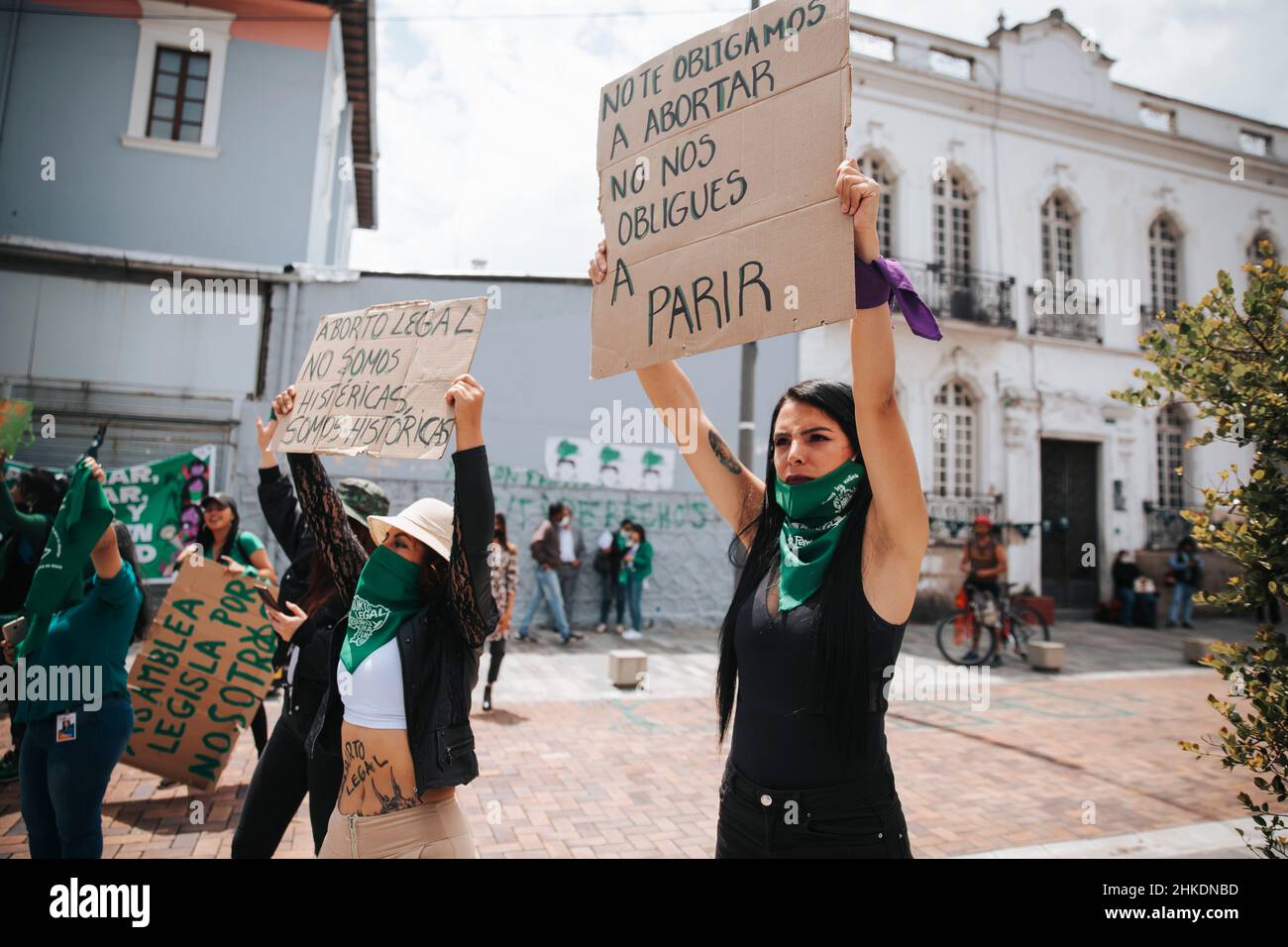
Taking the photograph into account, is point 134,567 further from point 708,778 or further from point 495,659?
point 495,659

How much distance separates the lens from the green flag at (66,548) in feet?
9.70

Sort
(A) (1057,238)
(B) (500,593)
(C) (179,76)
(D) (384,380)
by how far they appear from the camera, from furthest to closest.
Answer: (A) (1057,238), (C) (179,76), (B) (500,593), (D) (384,380)

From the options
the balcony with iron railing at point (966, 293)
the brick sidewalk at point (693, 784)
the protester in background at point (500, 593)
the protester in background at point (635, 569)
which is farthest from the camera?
the balcony with iron railing at point (966, 293)

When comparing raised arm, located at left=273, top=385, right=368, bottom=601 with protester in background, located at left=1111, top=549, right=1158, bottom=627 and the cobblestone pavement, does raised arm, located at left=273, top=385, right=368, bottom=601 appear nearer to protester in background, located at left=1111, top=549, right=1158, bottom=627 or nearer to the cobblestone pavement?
the cobblestone pavement

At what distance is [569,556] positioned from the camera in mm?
11398

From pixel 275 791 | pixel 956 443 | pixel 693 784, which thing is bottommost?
pixel 693 784

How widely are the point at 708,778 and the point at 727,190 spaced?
439cm

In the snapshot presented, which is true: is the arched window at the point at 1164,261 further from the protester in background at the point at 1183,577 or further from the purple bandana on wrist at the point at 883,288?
the purple bandana on wrist at the point at 883,288

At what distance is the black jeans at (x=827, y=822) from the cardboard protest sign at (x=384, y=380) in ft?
4.29

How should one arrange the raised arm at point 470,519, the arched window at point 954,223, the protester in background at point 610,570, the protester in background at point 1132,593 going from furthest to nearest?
the arched window at point 954,223
the protester in background at point 1132,593
the protester in background at point 610,570
the raised arm at point 470,519

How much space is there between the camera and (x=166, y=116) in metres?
13.0

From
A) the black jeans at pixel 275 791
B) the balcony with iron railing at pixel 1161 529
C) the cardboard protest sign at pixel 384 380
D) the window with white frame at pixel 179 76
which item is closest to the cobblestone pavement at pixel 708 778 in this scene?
the black jeans at pixel 275 791

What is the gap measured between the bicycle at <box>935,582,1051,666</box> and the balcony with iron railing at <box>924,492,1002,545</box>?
4.56 metres

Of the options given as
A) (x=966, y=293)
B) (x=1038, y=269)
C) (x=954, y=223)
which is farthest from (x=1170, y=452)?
(x=954, y=223)
